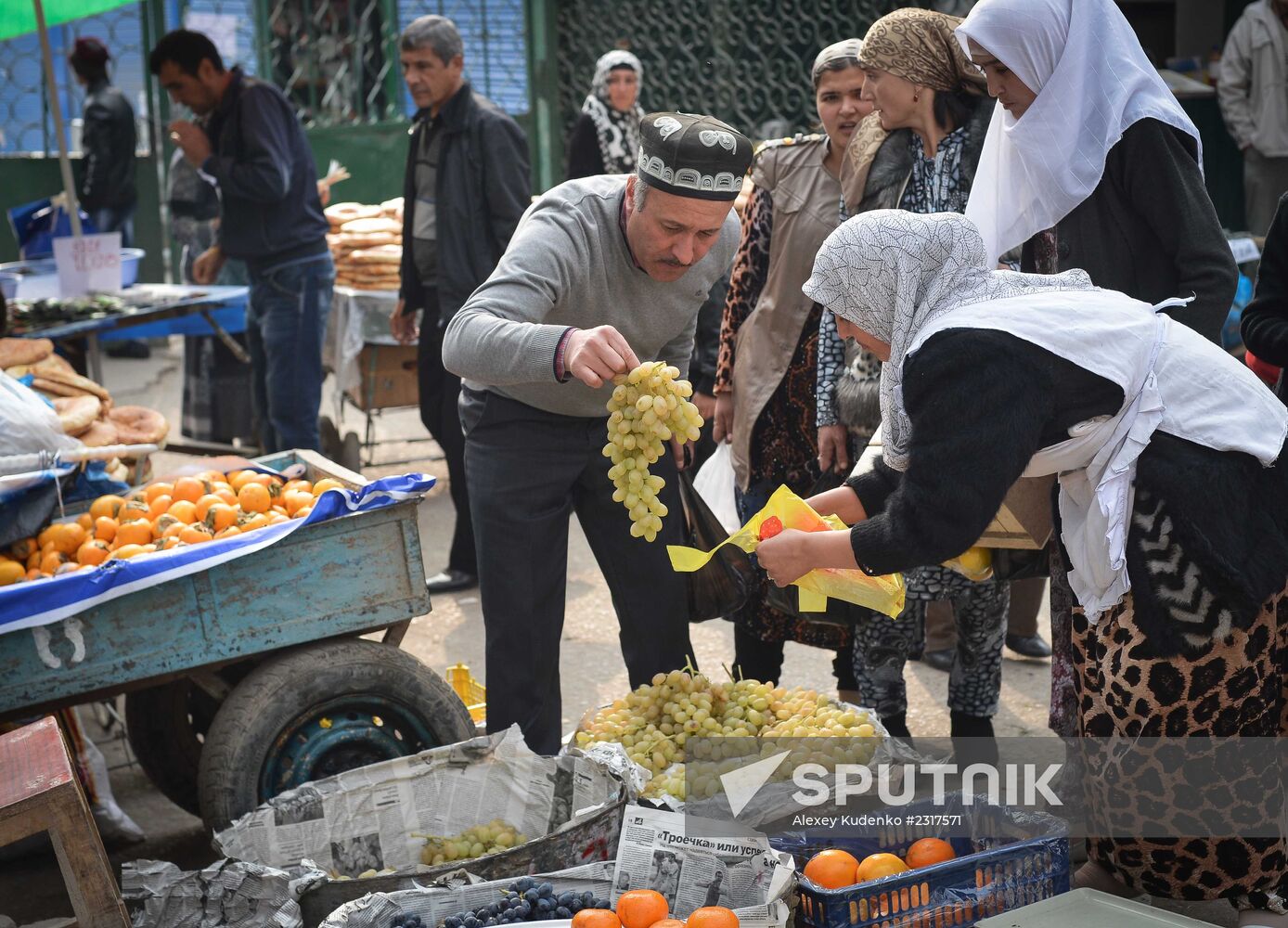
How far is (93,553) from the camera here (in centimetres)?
342

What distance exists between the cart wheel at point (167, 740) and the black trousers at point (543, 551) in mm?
1007

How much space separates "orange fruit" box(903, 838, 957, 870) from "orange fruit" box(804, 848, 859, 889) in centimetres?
12

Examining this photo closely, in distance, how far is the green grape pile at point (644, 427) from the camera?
8.60 ft

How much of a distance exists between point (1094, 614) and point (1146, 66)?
52.4 inches

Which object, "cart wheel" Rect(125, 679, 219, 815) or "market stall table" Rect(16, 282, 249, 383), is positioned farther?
"market stall table" Rect(16, 282, 249, 383)

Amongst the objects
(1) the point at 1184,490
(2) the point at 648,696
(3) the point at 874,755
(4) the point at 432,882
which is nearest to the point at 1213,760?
(1) the point at 1184,490

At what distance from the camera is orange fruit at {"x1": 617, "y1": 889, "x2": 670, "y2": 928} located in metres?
2.51

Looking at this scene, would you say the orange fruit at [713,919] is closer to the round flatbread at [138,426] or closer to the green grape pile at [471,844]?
the green grape pile at [471,844]

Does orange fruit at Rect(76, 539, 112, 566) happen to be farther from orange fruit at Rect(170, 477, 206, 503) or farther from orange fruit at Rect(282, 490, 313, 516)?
orange fruit at Rect(282, 490, 313, 516)

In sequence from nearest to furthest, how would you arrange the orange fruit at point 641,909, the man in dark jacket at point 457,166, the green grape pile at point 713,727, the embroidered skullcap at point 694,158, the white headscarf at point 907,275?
the white headscarf at point 907,275
the orange fruit at point 641,909
the embroidered skullcap at point 694,158
the green grape pile at point 713,727
the man in dark jacket at point 457,166

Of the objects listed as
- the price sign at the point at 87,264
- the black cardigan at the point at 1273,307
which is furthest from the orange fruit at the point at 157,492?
the price sign at the point at 87,264

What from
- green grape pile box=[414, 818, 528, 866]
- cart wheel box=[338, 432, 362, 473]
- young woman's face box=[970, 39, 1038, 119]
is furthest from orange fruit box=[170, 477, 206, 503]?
cart wheel box=[338, 432, 362, 473]

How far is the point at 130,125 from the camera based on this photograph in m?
9.72

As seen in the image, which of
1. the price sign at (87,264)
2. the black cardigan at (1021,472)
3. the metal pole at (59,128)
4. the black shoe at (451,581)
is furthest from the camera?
the price sign at (87,264)
